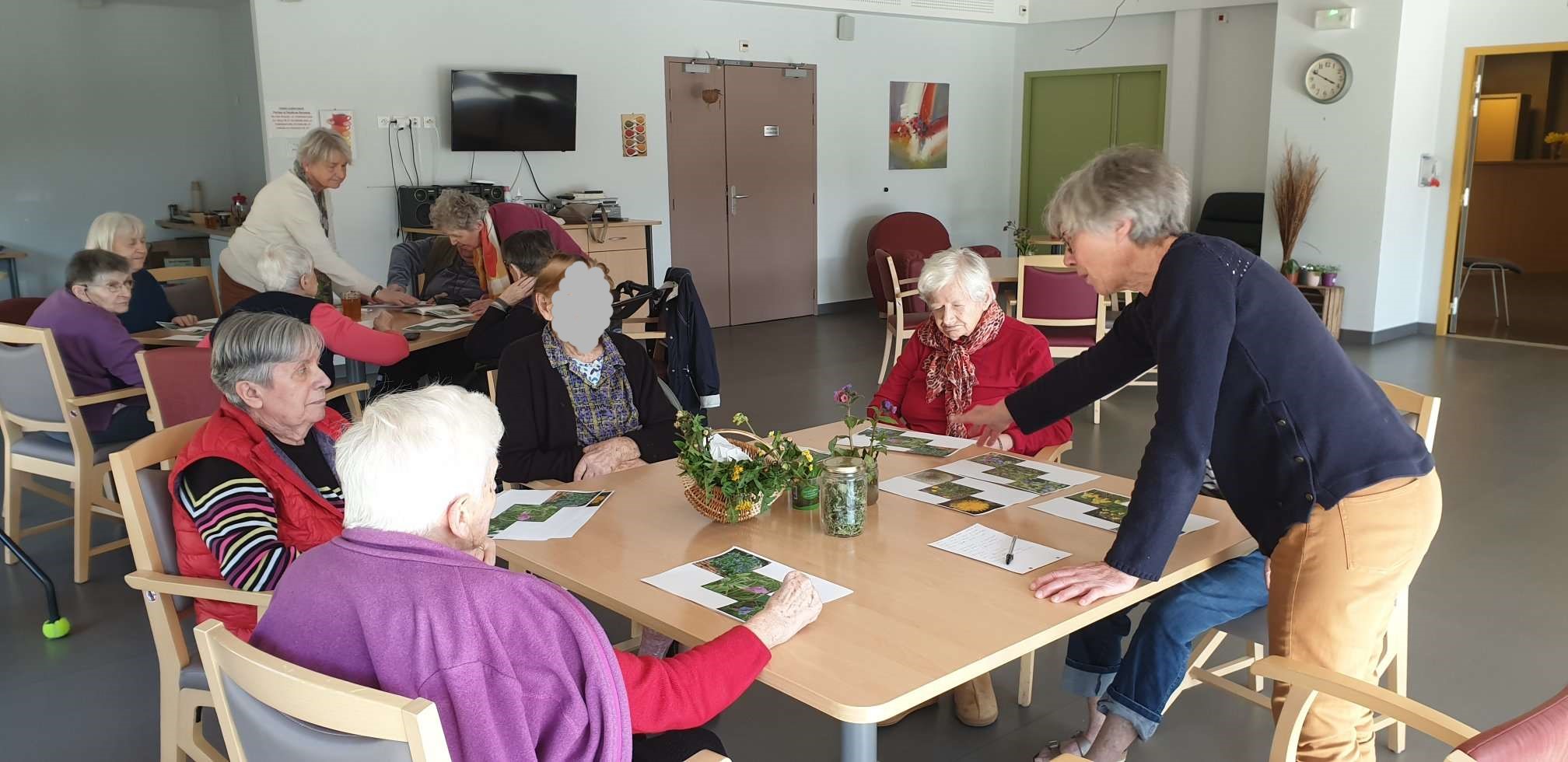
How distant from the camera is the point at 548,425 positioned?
3146 millimetres

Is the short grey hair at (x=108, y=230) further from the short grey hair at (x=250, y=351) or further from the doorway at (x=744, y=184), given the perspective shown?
the doorway at (x=744, y=184)

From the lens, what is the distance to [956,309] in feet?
11.0

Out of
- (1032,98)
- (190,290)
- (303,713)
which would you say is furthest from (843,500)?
(1032,98)

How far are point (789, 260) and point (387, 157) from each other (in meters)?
3.77

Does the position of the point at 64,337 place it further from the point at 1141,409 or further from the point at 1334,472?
the point at 1141,409

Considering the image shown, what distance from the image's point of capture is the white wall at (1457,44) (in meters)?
8.12

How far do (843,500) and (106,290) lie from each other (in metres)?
3.40

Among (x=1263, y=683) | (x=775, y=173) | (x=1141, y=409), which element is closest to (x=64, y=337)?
(x=1263, y=683)

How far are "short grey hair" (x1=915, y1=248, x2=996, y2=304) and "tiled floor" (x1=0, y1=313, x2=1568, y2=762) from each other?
3.53ft

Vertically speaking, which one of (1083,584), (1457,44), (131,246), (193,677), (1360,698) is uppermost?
(1457,44)

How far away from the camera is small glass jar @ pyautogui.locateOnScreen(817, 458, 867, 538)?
2189mm

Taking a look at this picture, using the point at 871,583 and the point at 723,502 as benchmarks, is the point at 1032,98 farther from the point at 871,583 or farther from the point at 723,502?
the point at 871,583

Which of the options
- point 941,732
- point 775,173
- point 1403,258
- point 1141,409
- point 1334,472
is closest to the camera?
point 1334,472

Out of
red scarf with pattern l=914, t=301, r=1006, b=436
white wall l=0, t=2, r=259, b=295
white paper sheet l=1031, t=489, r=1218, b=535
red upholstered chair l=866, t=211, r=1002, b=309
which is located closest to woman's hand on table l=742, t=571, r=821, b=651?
white paper sheet l=1031, t=489, r=1218, b=535
